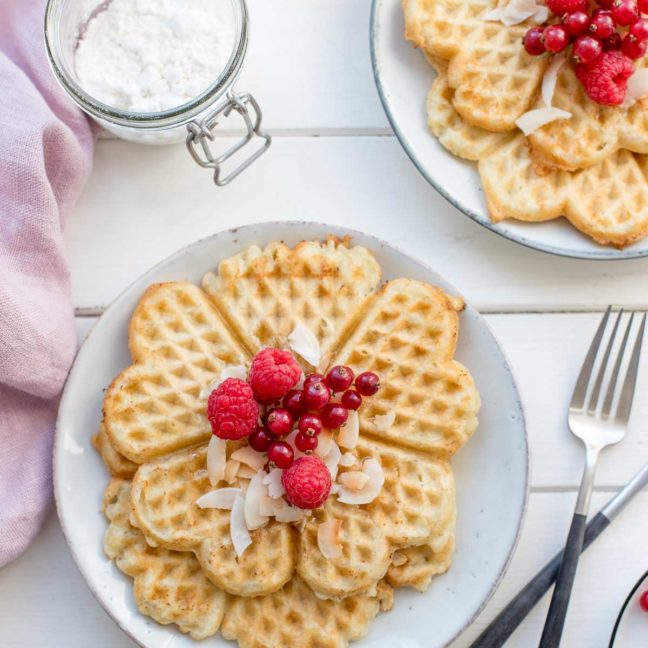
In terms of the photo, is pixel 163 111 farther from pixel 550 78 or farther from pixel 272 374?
pixel 550 78

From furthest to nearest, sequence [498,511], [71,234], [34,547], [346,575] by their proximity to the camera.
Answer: [71,234]
[34,547]
[498,511]
[346,575]

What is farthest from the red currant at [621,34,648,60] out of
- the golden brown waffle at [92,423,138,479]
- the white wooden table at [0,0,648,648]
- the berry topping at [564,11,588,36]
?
the golden brown waffle at [92,423,138,479]

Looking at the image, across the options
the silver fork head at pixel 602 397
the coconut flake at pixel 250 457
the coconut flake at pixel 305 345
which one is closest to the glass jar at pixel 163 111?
the coconut flake at pixel 305 345

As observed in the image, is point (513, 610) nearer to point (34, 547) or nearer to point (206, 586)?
point (206, 586)

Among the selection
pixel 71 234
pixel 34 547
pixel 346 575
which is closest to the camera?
pixel 346 575

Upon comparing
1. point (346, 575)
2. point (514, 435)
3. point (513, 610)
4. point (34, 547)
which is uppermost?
point (514, 435)

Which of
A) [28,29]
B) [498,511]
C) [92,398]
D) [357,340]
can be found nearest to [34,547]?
[92,398]

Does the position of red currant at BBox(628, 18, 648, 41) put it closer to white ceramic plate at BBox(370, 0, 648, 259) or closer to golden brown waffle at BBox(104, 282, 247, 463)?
white ceramic plate at BBox(370, 0, 648, 259)

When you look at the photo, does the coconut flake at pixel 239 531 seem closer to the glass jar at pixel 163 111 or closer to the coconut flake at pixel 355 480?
the coconut flake at pixel 355 480
